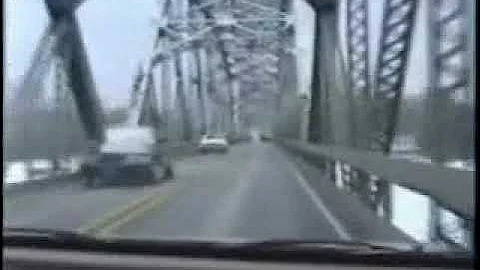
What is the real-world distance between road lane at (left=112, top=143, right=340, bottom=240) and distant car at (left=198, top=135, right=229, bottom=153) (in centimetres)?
6

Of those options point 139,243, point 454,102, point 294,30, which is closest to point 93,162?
point 139,243

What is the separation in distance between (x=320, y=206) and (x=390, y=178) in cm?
31

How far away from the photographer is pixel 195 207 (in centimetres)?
344

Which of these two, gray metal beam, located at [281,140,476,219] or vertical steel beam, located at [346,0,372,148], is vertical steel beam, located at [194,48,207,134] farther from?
vertical steel beam, located at [346,0,372,148]

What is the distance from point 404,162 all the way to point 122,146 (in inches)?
47.3

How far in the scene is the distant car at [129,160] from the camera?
3.53m

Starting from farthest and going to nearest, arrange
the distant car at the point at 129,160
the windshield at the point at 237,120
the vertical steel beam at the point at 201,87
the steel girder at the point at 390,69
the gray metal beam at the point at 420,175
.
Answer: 1. the vertical steel beam at the point at 201,87
2. the distant car at the point at 129,160
3. the steel girder at the point at 390,69
4. the windshield at the point at 237,120
5. the gray metal beam at the point at 420,175

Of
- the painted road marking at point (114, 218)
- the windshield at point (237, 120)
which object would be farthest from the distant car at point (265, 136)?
the painted road marking at point (114, 218)

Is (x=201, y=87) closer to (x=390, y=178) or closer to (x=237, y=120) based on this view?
(x=237, y=120)

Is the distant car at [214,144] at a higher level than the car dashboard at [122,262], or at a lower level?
higher

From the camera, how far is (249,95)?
3.93 m

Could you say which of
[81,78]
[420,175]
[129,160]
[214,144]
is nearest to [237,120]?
[214,144]

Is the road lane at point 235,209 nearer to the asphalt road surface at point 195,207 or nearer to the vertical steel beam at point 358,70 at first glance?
the asphalt road surface at point 195,207

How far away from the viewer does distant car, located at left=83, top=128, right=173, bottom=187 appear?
3529mm
